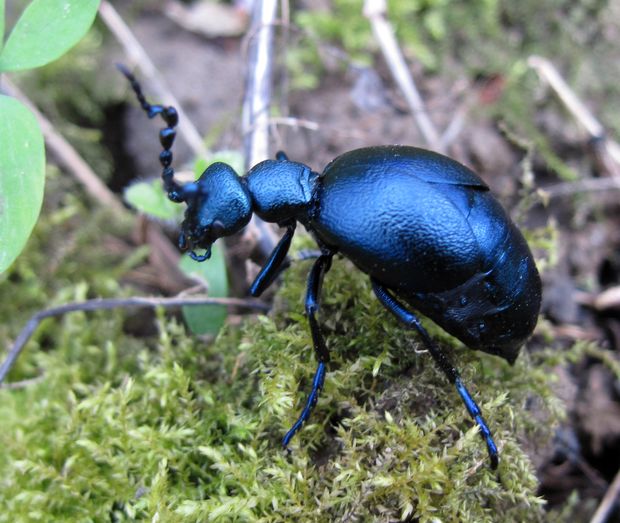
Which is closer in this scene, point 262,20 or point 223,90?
point 262,20

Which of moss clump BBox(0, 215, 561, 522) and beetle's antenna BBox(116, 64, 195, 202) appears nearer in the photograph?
moss clump BBox(0, 215, 561, 522)

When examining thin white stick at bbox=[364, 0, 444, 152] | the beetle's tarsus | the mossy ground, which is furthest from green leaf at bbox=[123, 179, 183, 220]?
thin white stick at bbox=[364, 0, 444, 152]

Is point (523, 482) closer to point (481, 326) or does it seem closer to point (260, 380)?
point (481, 326)

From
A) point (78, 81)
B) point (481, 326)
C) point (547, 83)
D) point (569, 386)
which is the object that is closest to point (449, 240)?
point (481, 326)

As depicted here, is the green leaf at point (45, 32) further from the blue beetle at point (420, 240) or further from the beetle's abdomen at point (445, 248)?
the beetle's abdomen at point (445, 248)

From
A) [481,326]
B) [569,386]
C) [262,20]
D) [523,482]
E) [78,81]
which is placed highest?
[262,20]

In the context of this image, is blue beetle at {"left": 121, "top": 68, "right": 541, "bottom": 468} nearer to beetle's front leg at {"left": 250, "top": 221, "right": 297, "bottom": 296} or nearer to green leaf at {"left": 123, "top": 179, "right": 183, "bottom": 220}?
beetle's front leg at {"left": 250, "top": 221, "right": 297, "bottom": 296}
